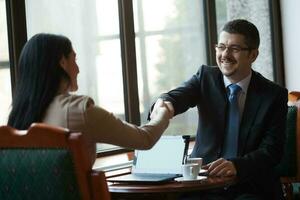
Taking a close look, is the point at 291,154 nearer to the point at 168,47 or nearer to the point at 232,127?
the point at 232,127

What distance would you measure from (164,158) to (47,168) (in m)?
0.88

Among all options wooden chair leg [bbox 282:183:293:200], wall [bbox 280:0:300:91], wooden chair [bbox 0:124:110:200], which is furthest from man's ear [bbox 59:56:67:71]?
wall [bbox 280:0:300:91]

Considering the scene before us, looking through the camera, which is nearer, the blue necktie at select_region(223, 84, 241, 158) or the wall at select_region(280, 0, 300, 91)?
the blue necktie at select_region(223, 84, 241, 158)

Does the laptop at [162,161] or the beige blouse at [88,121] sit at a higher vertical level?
the beige blouse at [88,121]

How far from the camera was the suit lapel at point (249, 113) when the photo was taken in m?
2.64

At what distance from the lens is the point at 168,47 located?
400 centimetres

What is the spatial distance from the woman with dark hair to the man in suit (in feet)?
2.84

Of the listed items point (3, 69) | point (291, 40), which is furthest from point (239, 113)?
point (291, 40)

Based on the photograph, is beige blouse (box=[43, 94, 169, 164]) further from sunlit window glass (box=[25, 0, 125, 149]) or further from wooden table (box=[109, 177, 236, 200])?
sunlit window glass (box=[25, 0, 125, 149])

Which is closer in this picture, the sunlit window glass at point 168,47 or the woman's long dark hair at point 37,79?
the woman's long dark hair at point 37,79

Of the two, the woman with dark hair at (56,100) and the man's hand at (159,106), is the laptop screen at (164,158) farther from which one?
the woman with dark hair at (56,100)

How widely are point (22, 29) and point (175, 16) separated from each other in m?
1.41

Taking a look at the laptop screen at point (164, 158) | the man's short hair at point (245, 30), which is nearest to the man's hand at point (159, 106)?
the laptop screen at point (164, 158)

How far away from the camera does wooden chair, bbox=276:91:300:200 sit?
318 centimetres
